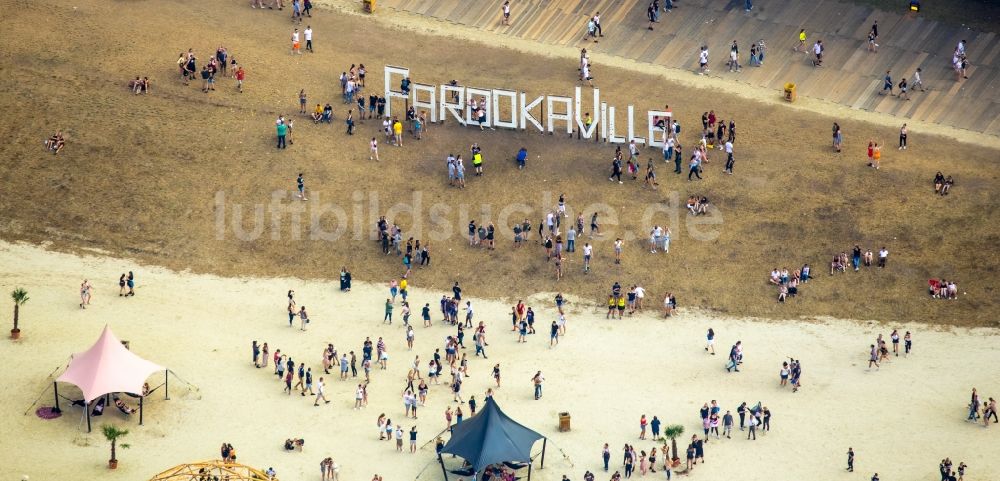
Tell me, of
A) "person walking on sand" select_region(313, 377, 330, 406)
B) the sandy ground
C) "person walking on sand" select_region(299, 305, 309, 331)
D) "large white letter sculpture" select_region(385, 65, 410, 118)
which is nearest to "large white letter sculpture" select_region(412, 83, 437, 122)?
"large white letter sculpture" select_region(385, 65, 410, 118)

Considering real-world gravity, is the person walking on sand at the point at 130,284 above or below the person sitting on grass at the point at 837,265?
below

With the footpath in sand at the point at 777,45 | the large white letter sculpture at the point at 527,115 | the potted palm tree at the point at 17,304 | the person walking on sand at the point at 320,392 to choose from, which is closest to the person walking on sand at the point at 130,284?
the potted palm tree at the point at 17,304

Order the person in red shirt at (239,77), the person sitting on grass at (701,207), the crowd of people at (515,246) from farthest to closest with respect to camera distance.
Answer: the person in red shirt at (239,77) → the person sitting on grass at (701,207) → the crowd of people at (515,246)

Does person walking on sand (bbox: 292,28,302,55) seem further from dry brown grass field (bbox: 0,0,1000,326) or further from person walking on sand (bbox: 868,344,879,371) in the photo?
person walking on sand (bbox: 868,344,879,371)

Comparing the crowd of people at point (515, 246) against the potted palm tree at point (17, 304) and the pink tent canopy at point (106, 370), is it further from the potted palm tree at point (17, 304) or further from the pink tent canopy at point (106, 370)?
the potted palm tree at point (17, 304)

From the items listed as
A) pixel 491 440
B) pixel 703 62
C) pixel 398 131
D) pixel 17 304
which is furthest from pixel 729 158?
pixel 17 304

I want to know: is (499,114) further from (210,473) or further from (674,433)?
(210,473)

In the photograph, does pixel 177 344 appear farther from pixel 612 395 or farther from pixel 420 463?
pixel 612 395

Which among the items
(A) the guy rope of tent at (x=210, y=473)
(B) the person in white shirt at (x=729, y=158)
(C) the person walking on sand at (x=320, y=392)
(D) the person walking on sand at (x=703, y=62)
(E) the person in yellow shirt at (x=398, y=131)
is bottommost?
(A) the guy rope of tent at (x=210, y=473)
